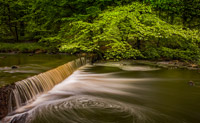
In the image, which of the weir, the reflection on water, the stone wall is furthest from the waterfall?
the reflection on water

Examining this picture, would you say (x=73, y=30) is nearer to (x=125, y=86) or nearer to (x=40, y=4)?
(x=40, y=4)

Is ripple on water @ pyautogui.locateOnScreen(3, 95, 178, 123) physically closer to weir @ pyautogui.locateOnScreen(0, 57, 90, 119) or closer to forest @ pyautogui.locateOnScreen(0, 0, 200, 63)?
weir @ pyautogui.locateOnScreen(0, 57, 90, 119)

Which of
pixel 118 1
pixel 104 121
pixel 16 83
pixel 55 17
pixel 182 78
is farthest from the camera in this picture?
pixel 55 17

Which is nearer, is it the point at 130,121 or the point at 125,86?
the point at 130,121

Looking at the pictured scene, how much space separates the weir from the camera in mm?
3779

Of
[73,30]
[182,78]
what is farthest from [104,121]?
[73,30]

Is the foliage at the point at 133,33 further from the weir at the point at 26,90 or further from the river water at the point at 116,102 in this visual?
the weir at the point at 26,90

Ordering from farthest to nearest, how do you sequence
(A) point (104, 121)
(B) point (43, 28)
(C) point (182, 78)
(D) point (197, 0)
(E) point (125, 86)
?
1. (B) point (43, 28)
2. (D) point (197, 0)
3. (C) point (182, 78)
4. (E) point (125, 86)
5. (A) point (104, 121)

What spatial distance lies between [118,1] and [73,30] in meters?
4.22

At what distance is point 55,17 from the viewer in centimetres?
1461

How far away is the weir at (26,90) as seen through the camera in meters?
3.78

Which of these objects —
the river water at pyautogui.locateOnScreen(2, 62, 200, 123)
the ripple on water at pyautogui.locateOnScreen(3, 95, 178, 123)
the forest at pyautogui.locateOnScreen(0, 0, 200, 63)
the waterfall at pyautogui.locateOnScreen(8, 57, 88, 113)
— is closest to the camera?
the ripple on water at pyautogui.locateOnScreen(3, 95, 178, 123)

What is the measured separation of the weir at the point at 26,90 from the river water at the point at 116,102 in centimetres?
16

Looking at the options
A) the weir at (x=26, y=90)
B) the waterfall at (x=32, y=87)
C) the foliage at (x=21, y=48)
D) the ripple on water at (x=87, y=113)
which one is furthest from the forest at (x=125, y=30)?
the ripple on water at (x=87, y=113)
